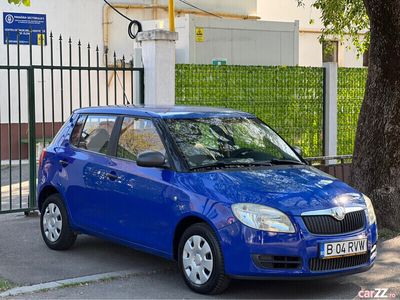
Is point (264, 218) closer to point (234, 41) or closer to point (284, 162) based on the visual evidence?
point (284, 162)

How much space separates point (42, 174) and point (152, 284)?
7.38 feet

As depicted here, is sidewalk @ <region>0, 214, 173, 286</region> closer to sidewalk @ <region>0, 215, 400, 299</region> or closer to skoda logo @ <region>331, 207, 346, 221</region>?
sidewalk @ <region>0, 215, 400, 299</region>

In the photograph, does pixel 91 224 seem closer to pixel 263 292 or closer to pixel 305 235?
pixel 263 292

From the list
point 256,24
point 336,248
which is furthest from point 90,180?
point 256,24

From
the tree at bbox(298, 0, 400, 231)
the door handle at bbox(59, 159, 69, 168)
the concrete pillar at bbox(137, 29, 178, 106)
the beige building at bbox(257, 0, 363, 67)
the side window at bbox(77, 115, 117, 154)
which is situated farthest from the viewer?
the beige building at bbox(257, 0, 363, 67)

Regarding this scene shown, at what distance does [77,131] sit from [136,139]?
110cm

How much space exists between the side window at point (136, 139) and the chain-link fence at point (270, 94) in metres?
3.61

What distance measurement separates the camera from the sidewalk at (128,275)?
261 inches

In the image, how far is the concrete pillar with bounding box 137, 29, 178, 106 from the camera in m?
10.6

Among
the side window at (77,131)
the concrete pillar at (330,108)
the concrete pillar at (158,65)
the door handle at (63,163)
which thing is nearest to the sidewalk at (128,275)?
the door handle at (63,163)

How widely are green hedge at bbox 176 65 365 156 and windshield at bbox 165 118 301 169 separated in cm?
358

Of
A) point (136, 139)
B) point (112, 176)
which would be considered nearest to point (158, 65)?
point (136, 139)

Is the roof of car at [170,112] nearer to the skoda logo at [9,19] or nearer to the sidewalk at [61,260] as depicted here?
the sidewalk at [61,260]

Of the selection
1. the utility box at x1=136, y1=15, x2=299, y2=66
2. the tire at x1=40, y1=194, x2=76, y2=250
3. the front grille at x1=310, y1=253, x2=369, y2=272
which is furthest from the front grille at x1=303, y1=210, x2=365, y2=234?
the utility box at x1=136, y1=15, x2=299, y2=66
